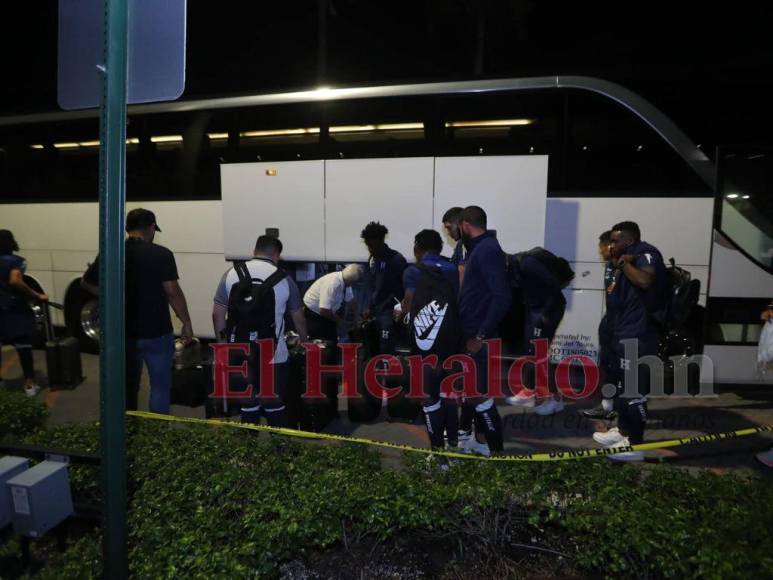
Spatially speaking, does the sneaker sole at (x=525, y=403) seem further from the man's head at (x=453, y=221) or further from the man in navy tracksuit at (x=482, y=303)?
the man's head at (x=453, y=221)

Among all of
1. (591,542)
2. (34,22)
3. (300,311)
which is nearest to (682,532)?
(591,542)

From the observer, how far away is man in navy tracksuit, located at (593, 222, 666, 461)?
173 inches

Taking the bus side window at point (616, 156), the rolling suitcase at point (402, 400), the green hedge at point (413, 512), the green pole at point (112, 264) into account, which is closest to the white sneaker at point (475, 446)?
the rolling suitcase at point (402, 400)

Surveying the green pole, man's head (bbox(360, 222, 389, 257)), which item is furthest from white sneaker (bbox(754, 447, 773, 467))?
the green pole

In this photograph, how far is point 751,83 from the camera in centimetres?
558

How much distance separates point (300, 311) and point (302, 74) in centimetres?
414

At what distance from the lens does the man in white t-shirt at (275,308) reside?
13.8ft

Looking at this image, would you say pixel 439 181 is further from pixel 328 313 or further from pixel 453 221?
pixel 328 313

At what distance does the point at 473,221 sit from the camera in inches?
171

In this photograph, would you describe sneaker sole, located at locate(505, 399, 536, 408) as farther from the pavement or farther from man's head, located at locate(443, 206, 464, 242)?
man's head, located at locate(443, 206, 464, 242)

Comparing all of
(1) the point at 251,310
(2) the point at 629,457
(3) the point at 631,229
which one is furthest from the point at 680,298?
(1) the point at 251,310

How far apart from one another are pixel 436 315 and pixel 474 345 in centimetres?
39

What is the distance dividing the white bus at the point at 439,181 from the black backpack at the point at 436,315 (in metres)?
2.35

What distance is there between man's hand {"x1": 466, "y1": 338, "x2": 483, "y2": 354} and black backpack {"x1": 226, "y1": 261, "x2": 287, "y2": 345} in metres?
1.59
